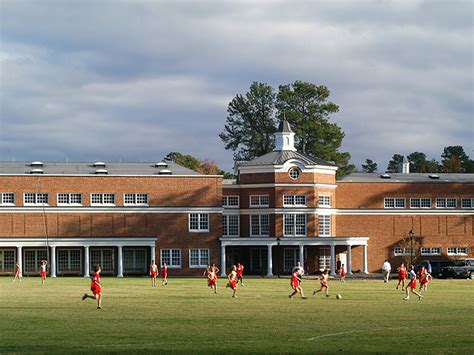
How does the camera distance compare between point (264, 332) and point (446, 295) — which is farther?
point (446, 295)

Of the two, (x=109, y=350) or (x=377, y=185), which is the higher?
(x=377, y=185)

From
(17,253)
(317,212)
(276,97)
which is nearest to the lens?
(17,253)

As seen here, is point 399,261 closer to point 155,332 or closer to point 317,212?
point 317,212

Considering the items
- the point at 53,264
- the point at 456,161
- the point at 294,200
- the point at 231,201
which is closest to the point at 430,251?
the point at 294,200

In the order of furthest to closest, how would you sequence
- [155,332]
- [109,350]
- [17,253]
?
1. [17,253]
2. [155,332]
3. [109,350]

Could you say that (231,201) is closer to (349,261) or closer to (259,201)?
(259,201)

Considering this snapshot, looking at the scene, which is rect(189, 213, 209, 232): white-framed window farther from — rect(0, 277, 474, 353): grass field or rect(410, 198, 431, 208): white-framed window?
rect(0, 277, 474, 353): grass field

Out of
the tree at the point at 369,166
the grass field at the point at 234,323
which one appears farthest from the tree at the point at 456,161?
the grass field at the point at 234,323

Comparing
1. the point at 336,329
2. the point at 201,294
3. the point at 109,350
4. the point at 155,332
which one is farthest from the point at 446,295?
the point at 109,350

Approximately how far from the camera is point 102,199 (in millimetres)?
93438

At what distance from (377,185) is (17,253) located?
115ft

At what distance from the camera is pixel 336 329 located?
31719mm

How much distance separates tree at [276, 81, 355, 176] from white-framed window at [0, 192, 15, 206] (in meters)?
45.7

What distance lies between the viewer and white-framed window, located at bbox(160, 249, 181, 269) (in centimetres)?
9400
